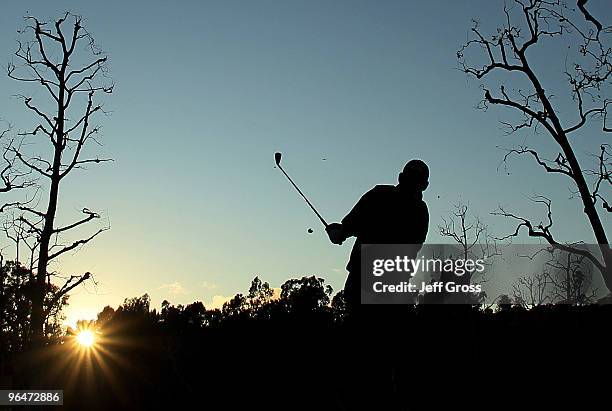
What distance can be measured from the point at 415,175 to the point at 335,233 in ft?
3.82

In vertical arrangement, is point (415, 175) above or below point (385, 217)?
above

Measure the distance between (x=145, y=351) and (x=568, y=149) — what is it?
18.7m

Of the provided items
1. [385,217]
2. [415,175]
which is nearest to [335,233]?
[385,217]

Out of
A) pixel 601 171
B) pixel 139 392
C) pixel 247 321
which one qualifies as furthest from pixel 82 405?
pixel 601 171

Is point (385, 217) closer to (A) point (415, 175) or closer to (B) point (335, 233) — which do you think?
(A) point (415, 175)

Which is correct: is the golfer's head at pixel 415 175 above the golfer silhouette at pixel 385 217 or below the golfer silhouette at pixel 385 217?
above

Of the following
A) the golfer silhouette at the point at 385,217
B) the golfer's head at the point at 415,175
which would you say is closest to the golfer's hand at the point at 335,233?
the golfer silhouette at the point at 385,217

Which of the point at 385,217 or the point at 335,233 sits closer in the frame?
the point at 385,217

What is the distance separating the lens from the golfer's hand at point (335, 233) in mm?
8172

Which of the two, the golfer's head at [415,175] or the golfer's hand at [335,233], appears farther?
the golfer's hand at [335,233]

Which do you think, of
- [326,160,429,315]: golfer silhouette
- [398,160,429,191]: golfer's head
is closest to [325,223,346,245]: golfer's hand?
[326,160,429,315]: golfer silhouette

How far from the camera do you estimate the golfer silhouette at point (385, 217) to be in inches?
307

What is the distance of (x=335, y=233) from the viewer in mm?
8258

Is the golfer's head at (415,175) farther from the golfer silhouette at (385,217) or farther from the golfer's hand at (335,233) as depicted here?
the golfer's hand at (335,233)
